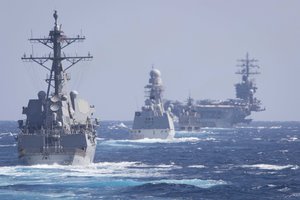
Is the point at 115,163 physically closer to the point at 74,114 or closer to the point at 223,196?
the point at 74,114

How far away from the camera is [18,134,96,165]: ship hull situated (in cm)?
7638

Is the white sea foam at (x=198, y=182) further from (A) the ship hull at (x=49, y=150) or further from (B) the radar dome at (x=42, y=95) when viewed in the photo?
(B) the radar dome at (x=42, y=95)

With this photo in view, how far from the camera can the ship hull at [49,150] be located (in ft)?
251

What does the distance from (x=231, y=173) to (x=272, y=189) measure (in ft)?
50.5

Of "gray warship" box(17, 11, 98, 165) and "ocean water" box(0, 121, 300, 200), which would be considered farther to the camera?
"gray warship" box(17, 11, 98, 165)

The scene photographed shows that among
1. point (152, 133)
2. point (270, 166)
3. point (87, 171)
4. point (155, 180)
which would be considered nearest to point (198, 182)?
point (155, 180)

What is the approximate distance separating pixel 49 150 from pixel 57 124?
353 cm

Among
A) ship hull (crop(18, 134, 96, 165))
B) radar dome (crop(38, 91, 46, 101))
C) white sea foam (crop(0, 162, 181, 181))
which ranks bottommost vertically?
white sea foam (crop(0, 162, 181, 181))

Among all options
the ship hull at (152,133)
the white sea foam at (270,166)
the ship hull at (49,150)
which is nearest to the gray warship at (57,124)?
the ship hull at (49,150)

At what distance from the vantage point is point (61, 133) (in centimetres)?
7762

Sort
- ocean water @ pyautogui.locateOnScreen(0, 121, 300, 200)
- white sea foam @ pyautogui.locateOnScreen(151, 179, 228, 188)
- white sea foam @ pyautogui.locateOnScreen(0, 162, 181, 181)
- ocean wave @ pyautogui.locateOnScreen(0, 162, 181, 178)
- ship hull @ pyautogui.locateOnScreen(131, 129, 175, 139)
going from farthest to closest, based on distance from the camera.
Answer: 1. ship hull @ pyautogui.locateOnScreen(131, 129, 175, 139)
2. ocean wave @ pyautogui.locateOnScreen(0, 162, 181, 178)
3. white sea foam @ pyautogui.locateOnScreen(0, 162, 181, 181)
4. white sea foam @ pyautogui.locateOnScreen(151, 179, 228, 188)
5. ocean water @ pyautogui.locateOnScreen(0, 121, 300, 200)

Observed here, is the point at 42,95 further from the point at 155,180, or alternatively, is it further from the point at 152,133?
the point at 152,133

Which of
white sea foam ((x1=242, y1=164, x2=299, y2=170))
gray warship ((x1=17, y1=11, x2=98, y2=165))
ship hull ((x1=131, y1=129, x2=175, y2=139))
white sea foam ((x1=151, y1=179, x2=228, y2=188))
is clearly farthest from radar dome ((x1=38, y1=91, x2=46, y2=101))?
ship hull ((x1=131, y1=129, x2=175, y2=139))

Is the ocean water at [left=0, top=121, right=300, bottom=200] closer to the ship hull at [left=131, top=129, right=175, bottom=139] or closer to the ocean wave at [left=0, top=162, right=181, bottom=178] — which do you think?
the ocean wave at [left=0, top=162, right=181, bottom=178]
